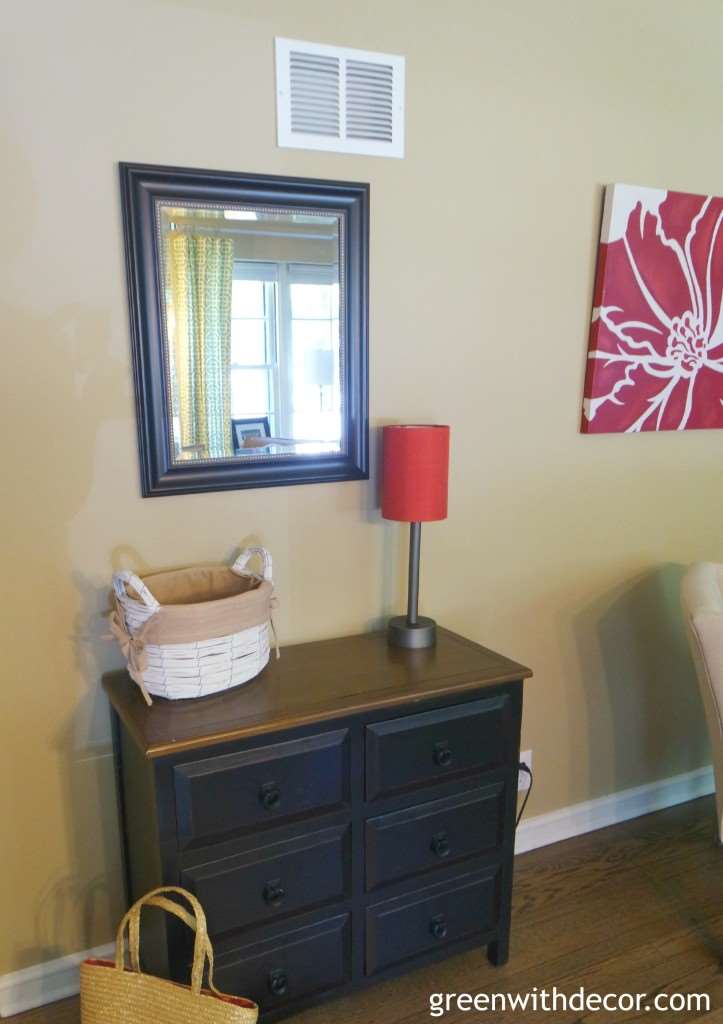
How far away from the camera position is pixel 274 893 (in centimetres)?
149

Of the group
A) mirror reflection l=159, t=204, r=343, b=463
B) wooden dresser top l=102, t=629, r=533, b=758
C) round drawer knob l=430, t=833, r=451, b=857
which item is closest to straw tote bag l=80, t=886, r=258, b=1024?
wooden dresser top l=102, t=629, r=533, b=758

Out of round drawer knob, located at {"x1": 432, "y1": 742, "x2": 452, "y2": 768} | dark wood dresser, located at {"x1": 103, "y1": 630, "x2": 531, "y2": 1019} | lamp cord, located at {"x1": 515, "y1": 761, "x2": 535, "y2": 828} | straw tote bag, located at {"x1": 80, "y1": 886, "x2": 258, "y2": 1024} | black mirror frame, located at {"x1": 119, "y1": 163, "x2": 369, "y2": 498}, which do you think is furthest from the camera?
lamp cord, located at {"x1": 515, "y1": 761, "x2": 535, "y2": 828}

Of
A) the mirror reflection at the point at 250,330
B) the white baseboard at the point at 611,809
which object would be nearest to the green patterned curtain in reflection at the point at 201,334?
the mirror reflection at the point at 250,330

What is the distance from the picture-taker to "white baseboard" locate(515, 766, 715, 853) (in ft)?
7.49

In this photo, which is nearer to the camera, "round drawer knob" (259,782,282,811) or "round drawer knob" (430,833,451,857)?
"round drawer knob" (259,782,282,811)

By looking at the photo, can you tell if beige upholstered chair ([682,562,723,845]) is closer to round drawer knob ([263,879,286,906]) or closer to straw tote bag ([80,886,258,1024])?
round drawer knob ([263,879,286,906])

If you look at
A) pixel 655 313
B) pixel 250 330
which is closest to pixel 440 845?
pixel 250 330

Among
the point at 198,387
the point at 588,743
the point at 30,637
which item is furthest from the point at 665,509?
the point at 30,637

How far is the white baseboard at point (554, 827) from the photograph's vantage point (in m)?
1.69

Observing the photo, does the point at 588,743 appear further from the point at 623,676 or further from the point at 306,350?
the point at 306,350

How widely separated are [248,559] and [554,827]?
139 cm

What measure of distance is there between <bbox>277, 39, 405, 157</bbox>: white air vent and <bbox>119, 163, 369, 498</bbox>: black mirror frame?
0.32ft

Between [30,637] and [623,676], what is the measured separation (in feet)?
5.76

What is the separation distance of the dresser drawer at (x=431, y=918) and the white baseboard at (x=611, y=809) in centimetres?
52
